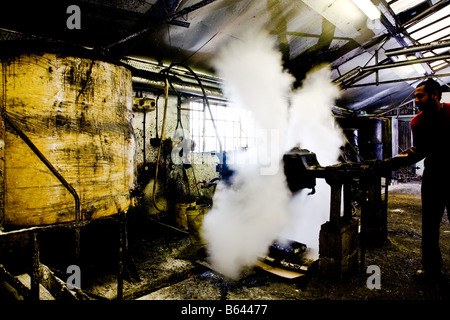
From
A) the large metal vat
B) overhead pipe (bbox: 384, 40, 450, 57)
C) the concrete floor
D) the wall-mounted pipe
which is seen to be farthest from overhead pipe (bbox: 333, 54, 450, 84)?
the wall-mounted pipe

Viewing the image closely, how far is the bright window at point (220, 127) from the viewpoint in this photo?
811cm

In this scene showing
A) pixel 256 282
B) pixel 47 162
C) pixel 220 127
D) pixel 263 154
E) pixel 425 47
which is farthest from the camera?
pixel 220 127

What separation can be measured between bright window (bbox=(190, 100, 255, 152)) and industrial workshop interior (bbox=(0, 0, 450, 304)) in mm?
56

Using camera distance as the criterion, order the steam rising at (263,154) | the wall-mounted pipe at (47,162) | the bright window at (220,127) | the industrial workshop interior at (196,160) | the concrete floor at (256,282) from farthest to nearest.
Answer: the bright window at (220,127) → the steam rising at (263,154) → the concrete floor at (256,282) → the industrial workshop interior at (196,160) → the wall-mounted pipe at (47,162)

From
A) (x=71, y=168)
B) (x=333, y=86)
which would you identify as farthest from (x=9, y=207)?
(x=333, y=86)

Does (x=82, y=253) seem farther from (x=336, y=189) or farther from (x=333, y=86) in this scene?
(x=333, y=86)

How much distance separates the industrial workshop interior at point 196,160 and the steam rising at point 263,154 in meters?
0.04

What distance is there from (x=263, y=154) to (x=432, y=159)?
2918 millimetres

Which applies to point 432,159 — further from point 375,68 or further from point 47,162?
point 375,68

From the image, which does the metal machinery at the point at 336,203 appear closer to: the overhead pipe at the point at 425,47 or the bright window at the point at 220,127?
the bright window at the point at 220,127

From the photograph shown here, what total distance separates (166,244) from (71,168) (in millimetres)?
3356

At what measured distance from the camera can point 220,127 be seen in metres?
8.80

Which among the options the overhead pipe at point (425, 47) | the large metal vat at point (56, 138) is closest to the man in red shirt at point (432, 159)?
the overhead pipe at point (425, 47)

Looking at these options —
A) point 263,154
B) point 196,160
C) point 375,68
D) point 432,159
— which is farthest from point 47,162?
point 375,68
